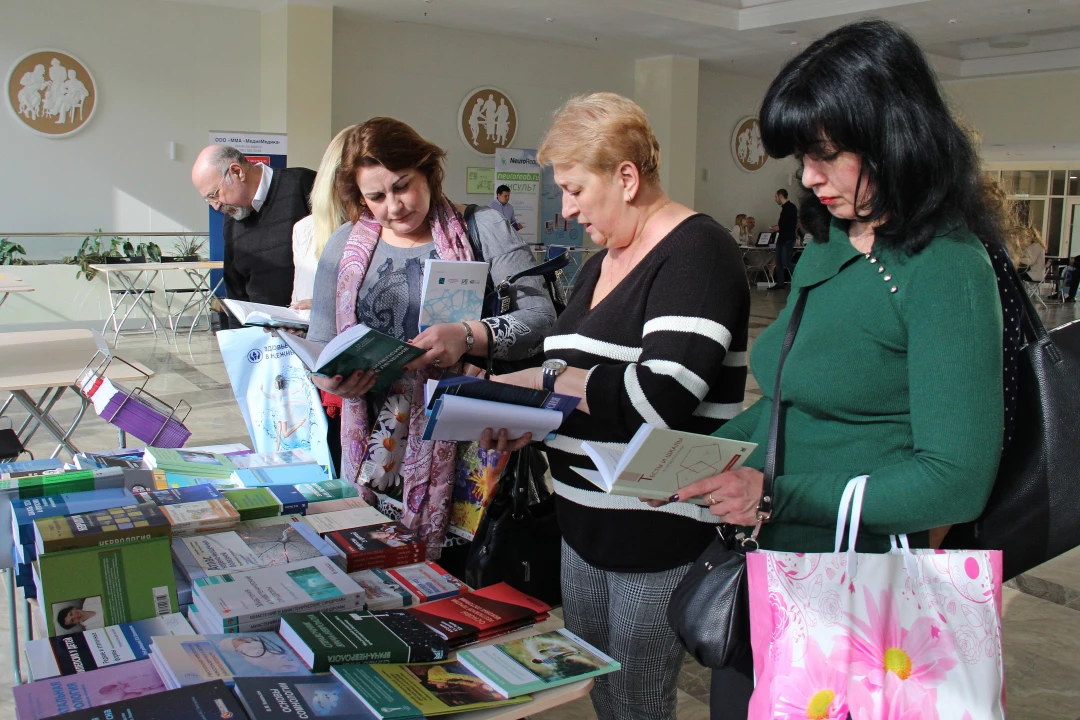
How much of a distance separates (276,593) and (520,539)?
0.66 metres

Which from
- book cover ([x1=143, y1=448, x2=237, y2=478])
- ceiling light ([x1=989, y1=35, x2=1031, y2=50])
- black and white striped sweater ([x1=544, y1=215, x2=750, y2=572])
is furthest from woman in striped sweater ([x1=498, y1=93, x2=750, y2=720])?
ceiling light ([x1=989, y1=35, x2=1031, y2=50])

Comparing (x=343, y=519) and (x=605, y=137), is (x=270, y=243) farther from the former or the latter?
(x=605, y=137)

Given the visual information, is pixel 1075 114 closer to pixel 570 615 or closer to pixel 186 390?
pixel 186 390

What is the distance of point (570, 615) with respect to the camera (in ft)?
5.77

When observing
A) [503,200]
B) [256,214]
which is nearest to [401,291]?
[256,214]

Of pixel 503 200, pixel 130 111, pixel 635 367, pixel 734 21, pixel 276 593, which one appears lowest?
pixel 276 593

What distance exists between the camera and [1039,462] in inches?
44.2

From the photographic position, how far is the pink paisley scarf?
2.25 meters

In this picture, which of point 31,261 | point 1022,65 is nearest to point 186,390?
point 31,261

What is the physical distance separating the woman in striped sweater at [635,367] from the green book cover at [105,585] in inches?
27.9

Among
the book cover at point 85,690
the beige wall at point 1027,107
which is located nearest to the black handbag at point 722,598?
the book cover at point 85,690

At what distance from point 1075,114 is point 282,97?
46.5 ft

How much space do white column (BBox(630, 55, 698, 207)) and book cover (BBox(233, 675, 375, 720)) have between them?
15.2 m

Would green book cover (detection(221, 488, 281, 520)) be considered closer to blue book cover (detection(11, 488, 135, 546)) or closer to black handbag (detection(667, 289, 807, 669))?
blue book cover (detection(11, 488, 135, 546))
